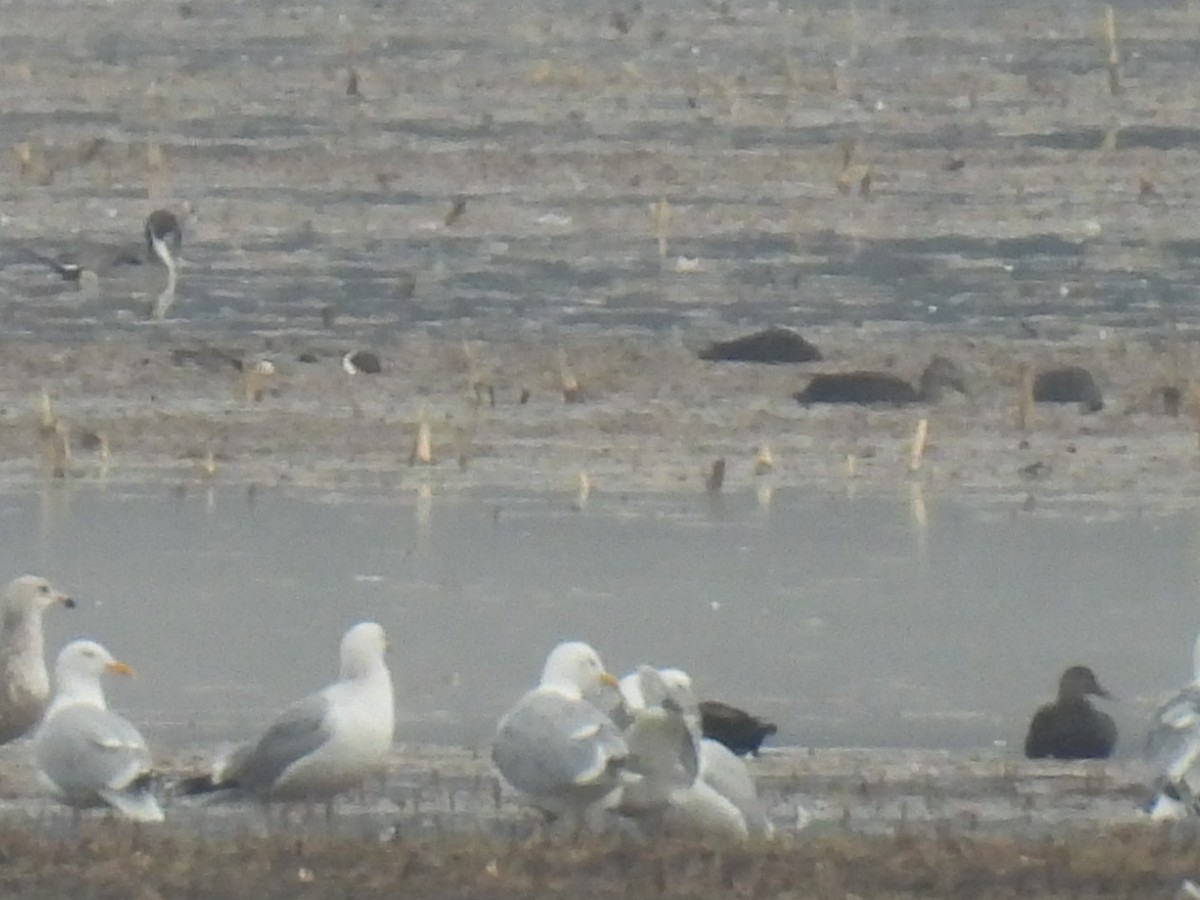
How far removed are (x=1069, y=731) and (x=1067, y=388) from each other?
246 inches

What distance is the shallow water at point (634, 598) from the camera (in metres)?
11.2

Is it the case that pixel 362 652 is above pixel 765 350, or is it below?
below

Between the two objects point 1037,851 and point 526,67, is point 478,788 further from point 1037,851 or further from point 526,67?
point 526,67

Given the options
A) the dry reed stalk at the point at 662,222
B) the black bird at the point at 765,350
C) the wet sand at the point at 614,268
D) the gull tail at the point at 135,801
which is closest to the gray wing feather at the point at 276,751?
the gull tail at the point at 135,801

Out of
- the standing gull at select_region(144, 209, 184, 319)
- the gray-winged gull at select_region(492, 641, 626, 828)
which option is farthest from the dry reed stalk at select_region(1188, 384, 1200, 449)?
the gray-winged gull at select_region(492, 641, 626, 828)

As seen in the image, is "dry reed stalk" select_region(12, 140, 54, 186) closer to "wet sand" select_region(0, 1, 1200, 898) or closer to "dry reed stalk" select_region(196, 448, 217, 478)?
"wet sand" select_region(0, 1, 1200, 898)

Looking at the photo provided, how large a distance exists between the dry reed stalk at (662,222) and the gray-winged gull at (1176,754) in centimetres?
1230

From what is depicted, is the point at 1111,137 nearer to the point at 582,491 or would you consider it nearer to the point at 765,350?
the point at 765,350

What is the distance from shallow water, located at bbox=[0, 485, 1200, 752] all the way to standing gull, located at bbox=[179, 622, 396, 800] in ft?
3.28

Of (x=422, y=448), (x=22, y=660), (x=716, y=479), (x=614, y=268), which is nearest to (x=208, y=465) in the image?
(x=422, y=448)

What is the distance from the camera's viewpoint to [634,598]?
12.5 m

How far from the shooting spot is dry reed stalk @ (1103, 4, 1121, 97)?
93.0 ft

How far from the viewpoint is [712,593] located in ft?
41.4

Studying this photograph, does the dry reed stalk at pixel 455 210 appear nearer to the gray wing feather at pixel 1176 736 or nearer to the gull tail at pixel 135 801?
the gray wing feather at pixel 1176 736
